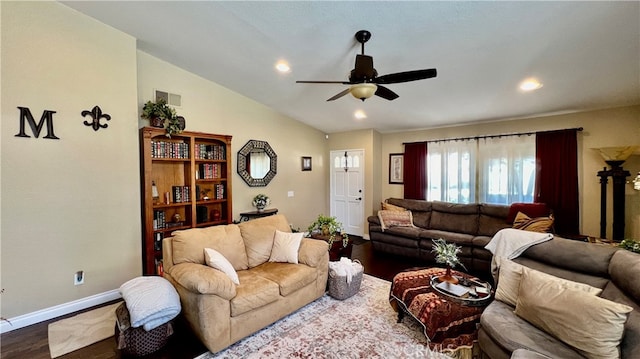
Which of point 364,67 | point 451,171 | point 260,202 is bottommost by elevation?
point 260,202

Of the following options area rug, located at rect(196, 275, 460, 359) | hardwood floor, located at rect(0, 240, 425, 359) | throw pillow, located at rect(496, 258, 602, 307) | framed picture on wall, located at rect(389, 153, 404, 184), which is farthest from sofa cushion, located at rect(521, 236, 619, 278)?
framed picture on wall, located at rect(389, 153, 404, 184)

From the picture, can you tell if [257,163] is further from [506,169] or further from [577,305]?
[577,305]

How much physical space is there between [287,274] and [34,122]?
120 inches

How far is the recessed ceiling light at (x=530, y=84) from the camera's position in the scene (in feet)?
10.5

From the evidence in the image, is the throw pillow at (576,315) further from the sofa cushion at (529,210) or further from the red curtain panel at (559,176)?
the red curtain panel at (559,176)

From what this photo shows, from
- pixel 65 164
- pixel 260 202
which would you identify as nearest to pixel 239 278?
pixel 65 164

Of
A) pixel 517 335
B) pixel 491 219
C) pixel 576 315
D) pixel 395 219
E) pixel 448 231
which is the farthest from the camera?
pixel 395 219

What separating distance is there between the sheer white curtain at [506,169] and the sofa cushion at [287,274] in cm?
370

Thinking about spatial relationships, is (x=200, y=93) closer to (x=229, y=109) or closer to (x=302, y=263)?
(x=229, y=109)

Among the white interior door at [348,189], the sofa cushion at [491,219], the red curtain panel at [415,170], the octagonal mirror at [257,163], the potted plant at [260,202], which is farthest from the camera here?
the white interior door at [348,189]

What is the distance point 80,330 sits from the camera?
259 cm

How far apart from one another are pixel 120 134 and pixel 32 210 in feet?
3.78

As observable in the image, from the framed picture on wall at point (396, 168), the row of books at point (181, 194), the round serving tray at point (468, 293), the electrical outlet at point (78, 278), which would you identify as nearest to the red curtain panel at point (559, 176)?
the framed picture on wall at point (396, 168)

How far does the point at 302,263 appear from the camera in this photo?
3.04m
